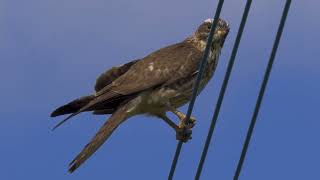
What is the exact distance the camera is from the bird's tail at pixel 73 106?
920 centimetres

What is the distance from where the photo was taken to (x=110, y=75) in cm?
1017

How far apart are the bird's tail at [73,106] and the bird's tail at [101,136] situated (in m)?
0.35

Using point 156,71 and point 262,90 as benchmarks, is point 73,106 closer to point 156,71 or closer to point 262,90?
point 156,71

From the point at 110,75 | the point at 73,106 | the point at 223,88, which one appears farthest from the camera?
the point at 110,75

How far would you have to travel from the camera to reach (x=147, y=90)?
9.50 meters

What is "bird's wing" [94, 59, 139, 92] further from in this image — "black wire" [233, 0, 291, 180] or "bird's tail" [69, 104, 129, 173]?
"black wire" [233, 0, 291, 180]

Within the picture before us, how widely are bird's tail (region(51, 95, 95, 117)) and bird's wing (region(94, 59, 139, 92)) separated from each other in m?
0.42

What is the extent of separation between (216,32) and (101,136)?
2.55m

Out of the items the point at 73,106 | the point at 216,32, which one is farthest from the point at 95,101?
the point at 216,32

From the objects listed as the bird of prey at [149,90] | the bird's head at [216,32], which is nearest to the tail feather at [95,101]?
the bird of prey at [149,90]

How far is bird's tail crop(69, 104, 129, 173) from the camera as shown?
7.93 metres

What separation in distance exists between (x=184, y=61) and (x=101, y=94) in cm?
101

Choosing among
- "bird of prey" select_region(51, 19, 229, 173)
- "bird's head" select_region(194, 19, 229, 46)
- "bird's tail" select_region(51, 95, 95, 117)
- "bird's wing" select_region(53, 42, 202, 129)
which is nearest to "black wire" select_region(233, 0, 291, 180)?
"bird of prey" select_region(51, 19, 229, 173)

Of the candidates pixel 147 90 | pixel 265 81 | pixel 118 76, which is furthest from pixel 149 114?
pixel 265 81
